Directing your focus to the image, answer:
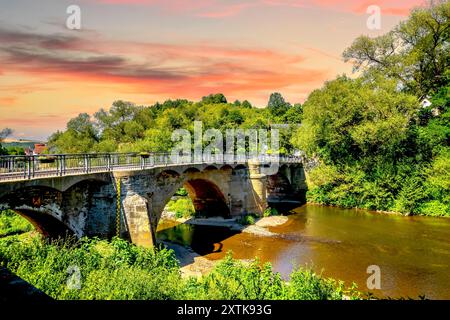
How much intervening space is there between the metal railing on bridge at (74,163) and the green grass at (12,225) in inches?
462

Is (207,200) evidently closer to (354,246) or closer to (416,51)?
(354,246)

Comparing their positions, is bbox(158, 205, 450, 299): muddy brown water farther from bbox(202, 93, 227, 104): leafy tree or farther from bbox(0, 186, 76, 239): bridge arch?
bbox(202, 93, 227, 104): leafy tree

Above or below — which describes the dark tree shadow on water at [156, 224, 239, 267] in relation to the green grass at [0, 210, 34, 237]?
below

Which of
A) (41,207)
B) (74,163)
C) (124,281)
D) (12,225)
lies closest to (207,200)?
(12,225)

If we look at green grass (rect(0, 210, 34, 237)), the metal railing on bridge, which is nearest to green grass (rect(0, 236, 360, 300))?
the metal railing on bridge

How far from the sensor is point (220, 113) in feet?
247

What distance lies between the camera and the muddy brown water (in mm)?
19947

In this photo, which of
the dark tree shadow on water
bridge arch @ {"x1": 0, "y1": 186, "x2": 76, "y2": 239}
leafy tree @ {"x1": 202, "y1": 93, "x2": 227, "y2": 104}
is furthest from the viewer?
leafy tree @ {"x1": 202, "y1": 93, "x2": 227, "y2": 104}

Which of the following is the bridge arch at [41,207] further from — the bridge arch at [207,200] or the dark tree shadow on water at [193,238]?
the bridge arch at [207,200]

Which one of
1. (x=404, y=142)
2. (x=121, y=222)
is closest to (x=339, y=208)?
(x=404, y=142)

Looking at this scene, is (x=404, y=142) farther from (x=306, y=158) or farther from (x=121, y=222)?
(x=121, y=222)

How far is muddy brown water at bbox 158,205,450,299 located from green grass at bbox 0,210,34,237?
1078 cm

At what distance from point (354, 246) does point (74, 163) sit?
67.1 ft
